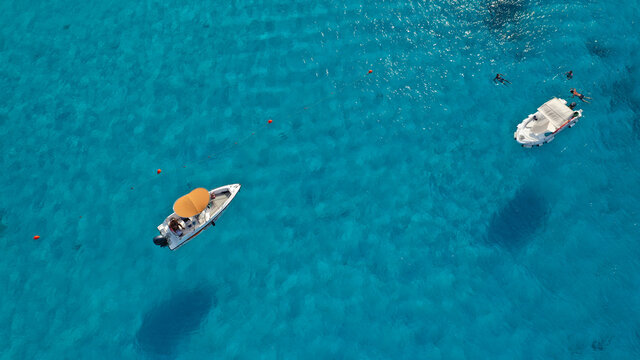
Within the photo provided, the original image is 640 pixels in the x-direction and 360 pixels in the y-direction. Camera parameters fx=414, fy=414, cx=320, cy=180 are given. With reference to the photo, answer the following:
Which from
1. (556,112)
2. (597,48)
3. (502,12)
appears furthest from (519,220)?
(502,12)

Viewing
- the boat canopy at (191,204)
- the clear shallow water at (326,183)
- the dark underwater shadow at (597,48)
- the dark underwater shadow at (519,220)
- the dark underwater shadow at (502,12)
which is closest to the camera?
the clear shallow water at (326,183)

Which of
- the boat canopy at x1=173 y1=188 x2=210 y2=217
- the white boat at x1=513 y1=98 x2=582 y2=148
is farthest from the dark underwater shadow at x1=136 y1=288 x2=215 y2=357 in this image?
the white boat at x1=513 y1=98 x2=582 y2=148

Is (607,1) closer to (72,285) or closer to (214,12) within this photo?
(214,12)

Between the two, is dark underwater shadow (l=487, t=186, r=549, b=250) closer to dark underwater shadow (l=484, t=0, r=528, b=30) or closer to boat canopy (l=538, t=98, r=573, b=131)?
boat canopy (l=538, t=98, r=573, b=131)

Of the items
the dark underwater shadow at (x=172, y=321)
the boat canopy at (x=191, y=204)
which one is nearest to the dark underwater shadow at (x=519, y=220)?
the boat canopy at (x=191, y=204)

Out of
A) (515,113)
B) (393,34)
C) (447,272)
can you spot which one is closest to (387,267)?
(447,272)

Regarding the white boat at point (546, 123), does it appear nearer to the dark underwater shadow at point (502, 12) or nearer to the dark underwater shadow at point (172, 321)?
the dark underwater shadow at point (502, 12)
